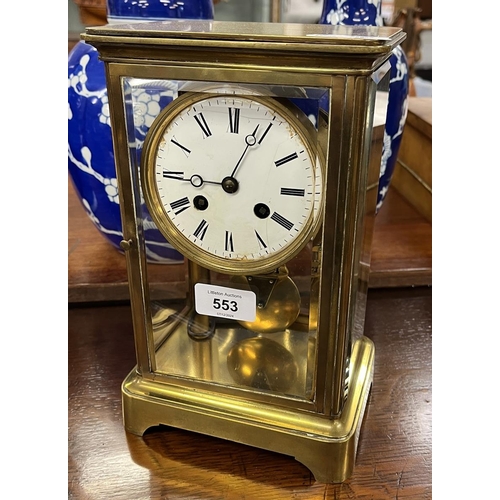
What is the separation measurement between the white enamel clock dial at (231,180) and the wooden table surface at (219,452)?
206 mm

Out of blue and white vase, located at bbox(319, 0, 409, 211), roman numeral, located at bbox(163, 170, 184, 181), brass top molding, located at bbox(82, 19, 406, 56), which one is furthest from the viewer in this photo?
blue and white vase, located at bbox(319, 0, 409, 211)

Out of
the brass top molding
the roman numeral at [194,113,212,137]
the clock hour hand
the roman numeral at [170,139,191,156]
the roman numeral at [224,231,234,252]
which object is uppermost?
the brass top molding

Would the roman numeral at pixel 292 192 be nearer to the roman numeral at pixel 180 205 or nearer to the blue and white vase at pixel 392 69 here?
the roman numeral at pixel 180 205

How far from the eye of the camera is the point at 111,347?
2.64 ft

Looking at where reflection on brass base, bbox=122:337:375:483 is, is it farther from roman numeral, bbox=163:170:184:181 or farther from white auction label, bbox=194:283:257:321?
roman numeral, bbox=163:170:184:181

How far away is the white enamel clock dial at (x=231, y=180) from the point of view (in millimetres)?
526

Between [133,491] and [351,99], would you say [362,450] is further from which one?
[351,99]

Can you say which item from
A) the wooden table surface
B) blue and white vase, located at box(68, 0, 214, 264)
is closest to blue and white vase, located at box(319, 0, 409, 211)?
blue and white vase, located at box(68, 0, 214, 264)

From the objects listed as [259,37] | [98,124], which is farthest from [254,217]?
[98,124]

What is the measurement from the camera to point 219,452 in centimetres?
64

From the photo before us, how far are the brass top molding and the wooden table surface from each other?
1.34ft

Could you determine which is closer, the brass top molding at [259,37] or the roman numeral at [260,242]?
the brass top molding at [259,37]

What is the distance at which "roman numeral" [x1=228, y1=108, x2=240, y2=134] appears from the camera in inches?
20.7

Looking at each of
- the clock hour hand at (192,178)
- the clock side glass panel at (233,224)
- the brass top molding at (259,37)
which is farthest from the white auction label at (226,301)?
the brass top molding at (259,37)
